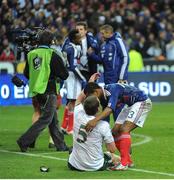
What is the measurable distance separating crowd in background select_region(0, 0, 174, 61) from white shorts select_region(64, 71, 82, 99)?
30.3 ft

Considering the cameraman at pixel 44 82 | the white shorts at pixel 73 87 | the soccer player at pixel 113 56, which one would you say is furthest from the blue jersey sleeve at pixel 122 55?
the cameraman at pixel 44 82

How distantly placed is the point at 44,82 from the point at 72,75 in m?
3.47

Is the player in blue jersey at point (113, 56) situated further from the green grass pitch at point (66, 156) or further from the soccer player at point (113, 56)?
the green grass pitch at point (66, 156)

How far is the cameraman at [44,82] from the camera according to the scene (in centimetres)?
1427

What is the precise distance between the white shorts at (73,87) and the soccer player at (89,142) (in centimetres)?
560

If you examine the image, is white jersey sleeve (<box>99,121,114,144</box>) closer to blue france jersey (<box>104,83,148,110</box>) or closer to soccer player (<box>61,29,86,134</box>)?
blue france jersey (<box>104,83,148,110</box>)

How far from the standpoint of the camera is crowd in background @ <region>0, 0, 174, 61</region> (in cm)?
2781

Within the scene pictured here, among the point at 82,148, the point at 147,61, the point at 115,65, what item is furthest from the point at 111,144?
the point at 147,61

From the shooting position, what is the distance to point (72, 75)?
1778cm

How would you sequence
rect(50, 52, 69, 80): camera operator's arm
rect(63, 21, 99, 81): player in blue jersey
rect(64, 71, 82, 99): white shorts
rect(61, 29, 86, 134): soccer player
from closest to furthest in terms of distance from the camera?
rect(50, 52, 69, 80): camera operator's arm
rect(61, 29, 86, 134): soccer player
rect(63, 21, 99, 81): player in blue jersey
rect(64, 71, 82, 99): white shorts

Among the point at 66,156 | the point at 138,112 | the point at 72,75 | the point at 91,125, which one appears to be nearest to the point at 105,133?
the point at 91,125

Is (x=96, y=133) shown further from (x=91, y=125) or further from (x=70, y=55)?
(x=70, y=55)

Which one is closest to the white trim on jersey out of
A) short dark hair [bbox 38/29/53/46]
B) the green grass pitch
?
the green grass pitch

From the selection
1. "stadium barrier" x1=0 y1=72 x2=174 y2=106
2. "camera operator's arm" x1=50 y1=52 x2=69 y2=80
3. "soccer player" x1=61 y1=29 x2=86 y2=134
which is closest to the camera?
"camera operator's arm" x1=50 y1=52 x2=69 y2=80
